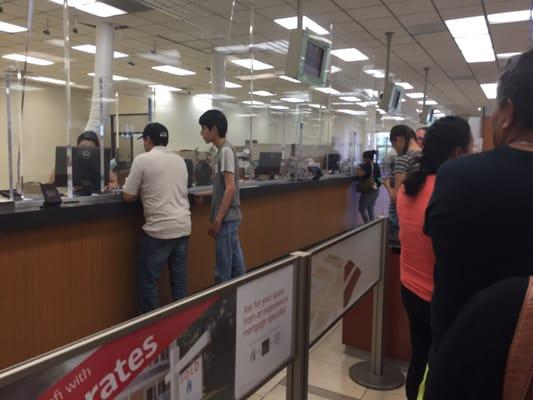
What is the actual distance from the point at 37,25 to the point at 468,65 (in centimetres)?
722

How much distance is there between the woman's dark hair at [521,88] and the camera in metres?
0.79

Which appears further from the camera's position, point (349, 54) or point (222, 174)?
point (349, 54)

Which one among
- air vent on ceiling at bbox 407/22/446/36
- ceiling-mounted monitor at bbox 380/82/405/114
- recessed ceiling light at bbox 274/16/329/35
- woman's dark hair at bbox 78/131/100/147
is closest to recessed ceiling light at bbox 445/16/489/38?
air vent on ceiling at bbox 407/22/446/36

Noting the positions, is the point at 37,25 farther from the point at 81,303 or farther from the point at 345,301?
the point at 345,301

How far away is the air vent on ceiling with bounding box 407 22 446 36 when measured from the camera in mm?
5793

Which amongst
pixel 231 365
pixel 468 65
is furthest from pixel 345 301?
pixel 468 65

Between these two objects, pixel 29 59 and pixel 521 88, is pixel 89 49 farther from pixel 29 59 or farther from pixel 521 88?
pixel 521 88

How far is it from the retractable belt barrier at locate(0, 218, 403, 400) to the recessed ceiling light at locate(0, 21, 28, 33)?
6.61 meters

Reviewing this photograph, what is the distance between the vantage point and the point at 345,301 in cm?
193

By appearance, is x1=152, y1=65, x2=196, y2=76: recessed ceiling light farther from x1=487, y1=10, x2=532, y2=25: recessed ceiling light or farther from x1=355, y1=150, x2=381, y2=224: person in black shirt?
x1=487, y1=10, x2=532, y2=25: recessed ceiling light

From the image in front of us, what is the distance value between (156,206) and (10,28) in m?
5.53

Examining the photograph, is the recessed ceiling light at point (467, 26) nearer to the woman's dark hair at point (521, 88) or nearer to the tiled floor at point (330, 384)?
the tiled floor at point (330, 384)

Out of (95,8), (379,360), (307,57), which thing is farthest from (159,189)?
(95,8)

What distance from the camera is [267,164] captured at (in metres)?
5.37
